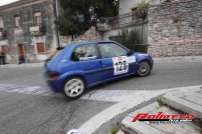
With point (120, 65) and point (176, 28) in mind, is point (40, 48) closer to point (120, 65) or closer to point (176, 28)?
point (176, 28)

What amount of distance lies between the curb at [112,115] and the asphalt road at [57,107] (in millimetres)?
257

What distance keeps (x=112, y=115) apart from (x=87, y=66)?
7.56ft

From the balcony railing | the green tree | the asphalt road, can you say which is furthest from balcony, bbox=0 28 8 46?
the asphalt road

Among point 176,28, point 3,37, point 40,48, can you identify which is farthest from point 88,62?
point 3,37

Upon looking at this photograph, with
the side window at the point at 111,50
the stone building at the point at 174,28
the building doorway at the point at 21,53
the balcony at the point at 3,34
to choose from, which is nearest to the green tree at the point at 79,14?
the stone building at the point at 174,28

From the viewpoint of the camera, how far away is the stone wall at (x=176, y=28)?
13375mm

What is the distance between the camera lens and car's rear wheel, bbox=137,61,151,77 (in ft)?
27.2

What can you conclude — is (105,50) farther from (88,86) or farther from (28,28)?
(28,28)

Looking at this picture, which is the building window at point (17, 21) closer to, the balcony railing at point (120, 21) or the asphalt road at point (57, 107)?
the balcony railing at point (120, 21)

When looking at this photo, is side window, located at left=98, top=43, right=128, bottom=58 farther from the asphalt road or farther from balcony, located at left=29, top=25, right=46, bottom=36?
balcony, located at left=29, top=25, right=46, bottom=36

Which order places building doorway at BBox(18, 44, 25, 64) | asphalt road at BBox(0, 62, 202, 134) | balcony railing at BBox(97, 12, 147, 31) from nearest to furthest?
asphalt road at BBox(0, 62, 202, 134) → balcony railing at BBox(97, 12, 147, 31) → building doorway at BBox(18, 44, 25, 64)

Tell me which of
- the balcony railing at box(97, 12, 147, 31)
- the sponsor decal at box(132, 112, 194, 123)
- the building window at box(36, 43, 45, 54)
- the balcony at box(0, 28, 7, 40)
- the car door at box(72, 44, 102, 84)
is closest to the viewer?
the sponsor decal at box(132, 112, 194, 123)

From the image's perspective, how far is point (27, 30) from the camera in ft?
87.9

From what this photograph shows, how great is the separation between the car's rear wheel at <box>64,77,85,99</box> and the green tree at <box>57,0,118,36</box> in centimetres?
1399
